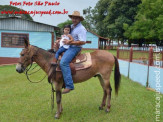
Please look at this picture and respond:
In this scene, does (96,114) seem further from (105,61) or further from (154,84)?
(154,84)

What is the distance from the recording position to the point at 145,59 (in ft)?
27.9

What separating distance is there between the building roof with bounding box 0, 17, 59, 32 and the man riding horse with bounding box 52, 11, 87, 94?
13791 mm

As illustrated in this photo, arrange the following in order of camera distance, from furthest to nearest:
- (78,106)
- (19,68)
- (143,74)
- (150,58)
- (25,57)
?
(143,74), (150,58), (78,106), (25,57), (19,68)

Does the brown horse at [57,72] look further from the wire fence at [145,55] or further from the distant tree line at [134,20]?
the distant tree line at [134,20]

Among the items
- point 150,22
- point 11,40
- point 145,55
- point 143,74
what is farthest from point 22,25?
point 150,22

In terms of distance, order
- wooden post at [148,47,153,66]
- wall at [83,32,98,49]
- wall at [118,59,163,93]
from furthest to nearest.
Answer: wall at [83,32,98,49] → wooden post at [148,47,153,66] → wall at [118,59,163,93]

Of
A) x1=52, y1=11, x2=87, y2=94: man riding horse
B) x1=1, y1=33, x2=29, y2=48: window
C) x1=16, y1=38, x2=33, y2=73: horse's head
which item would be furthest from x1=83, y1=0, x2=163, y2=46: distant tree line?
x1=16, y1=38, x2=33, y2=73: horse's head

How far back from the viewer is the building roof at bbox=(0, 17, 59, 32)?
1742cm

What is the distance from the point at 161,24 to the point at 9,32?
63.4 feet

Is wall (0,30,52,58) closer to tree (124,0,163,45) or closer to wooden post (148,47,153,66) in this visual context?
wooden post (148,47,153,66)

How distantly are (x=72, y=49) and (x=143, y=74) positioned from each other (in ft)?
16.5

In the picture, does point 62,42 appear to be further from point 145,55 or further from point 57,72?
point 145,55

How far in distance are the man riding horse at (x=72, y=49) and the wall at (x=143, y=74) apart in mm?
3948

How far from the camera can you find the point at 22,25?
57.9 ft
